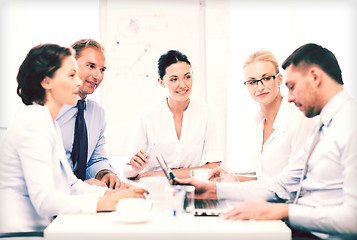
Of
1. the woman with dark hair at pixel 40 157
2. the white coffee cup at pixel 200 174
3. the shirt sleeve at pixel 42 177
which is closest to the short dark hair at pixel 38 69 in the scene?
the woman with dark hair at pixel 40 157

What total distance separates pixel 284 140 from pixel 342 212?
0.95 m

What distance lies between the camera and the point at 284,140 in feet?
7.29

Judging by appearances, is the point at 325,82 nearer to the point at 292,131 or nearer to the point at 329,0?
the point at 292,131

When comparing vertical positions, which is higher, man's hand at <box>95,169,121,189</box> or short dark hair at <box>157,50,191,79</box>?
short dark hair at <box>157,50,191,79</box>

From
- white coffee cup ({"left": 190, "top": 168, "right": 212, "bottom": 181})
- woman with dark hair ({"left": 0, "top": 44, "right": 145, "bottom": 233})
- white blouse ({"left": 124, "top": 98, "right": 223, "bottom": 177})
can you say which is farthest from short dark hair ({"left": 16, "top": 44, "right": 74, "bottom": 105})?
white blouse ({"left": 124, "top": 98, "right": 223, "bottom": 177})

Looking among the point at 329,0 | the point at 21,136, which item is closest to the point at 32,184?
the point at 21,136

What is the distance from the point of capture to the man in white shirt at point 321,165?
52.2 inches

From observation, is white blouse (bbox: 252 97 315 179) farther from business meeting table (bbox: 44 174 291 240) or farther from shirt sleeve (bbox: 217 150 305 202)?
business meeting table (bbox: 44 174 291 240)

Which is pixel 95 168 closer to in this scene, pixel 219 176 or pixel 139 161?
pixel 139 161

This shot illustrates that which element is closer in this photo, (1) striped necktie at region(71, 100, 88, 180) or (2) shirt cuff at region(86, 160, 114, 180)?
(1) striped necktie at region(71, 100, 88, 180)

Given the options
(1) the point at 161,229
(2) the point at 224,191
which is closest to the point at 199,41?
(2) the point at 224,191

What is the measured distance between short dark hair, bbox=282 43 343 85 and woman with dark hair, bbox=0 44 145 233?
89 centimetres

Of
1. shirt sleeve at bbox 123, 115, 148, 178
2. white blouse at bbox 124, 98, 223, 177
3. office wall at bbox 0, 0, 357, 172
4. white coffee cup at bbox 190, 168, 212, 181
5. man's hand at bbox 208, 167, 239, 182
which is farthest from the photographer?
office wall at bbox 0, 0, 357, 172

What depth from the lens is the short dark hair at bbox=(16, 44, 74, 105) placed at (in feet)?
5.24
